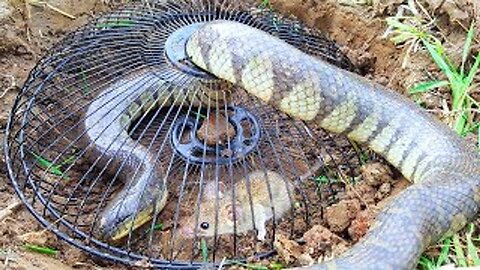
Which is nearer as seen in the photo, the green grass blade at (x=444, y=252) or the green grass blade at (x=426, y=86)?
the green grass blade at (x=444, y=252)

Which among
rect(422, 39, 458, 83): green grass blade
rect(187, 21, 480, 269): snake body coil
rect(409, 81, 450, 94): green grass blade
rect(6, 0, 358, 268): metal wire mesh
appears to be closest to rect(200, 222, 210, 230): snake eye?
rect(6, 0, 358, 268): metal wire mesh

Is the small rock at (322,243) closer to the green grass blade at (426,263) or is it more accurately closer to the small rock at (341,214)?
the small rock at (341,214)

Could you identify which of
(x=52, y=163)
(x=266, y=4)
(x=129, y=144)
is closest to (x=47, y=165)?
(x=52, y=163)

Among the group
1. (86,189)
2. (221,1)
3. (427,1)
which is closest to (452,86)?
(427,1)

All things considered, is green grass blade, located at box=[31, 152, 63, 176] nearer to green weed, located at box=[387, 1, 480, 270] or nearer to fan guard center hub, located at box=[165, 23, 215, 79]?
fan guard center hub, located at box=[165, 23, 215, 79]

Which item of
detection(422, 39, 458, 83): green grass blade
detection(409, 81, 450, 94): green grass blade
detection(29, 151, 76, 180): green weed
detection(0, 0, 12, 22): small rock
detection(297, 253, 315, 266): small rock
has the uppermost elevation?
detection(422, 39, 458, 83): green grass blade

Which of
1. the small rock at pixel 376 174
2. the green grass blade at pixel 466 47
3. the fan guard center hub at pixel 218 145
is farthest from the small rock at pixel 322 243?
the green grass blade at pixel 466 47
